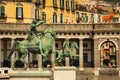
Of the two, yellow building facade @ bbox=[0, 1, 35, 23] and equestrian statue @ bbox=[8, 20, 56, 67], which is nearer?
equestrian statue @ bbox=[8, 20, 56, 67]

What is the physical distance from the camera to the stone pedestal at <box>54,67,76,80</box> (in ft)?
183

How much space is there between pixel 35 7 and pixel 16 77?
156 feet

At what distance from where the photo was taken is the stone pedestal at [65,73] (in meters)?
55.7

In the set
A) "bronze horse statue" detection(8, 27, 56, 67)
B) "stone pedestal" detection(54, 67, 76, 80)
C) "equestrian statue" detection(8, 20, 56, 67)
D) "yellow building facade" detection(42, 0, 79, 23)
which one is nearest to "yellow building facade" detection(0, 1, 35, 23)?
"yellow building facade" detection(42, 0, 79, 23)

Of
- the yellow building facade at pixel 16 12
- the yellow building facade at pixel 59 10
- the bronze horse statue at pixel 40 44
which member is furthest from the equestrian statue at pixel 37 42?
the yellow building facade at pixel 59 10

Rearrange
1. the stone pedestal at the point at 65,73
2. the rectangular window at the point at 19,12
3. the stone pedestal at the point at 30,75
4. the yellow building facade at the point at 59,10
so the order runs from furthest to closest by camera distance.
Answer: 1. the yellow building facade at the point at 59,10
2. the rectangular window at the point at 19,12
3. the stone pedestal at the point at 65,73
4. the stone pedestal at the point at 30,75

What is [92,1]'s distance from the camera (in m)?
138

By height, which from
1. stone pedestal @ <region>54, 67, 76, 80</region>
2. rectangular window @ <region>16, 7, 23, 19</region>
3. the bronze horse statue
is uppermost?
rectangular window @ <region>16, 7, 23, 19</region>

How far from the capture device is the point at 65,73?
184ft

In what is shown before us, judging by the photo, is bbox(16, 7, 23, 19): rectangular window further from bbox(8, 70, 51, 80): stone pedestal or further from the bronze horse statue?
bbox(8, 70, 51, 80): stone pedestal

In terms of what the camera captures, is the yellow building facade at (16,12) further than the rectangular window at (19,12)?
No

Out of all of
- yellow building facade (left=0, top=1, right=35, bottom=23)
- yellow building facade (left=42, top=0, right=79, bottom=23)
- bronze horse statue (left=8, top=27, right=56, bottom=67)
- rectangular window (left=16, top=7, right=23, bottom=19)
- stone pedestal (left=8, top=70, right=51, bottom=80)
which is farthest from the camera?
yellow building facade (left=42, top=0, right=79, bottom=23)

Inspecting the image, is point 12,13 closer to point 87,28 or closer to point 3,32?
point 3,32

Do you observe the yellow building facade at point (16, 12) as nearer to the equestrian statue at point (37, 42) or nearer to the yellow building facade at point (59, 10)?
the yellow building facade at point (59, 10)
